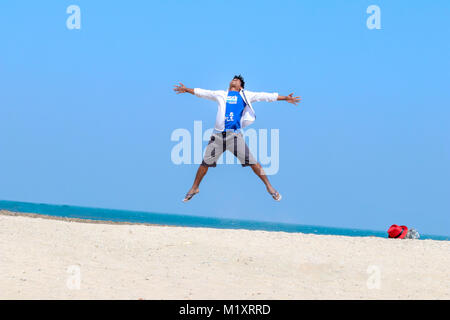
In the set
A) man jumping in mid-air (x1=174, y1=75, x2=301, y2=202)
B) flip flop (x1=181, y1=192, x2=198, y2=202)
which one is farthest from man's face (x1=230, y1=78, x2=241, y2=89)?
flip flop (x1=181, y1=192, x2=198, y2=202)

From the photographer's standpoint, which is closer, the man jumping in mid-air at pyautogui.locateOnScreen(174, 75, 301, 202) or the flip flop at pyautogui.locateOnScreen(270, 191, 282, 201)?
the man jumping in mid-air at pyautogui.locateOnScreen(174, 75, 301, 202)

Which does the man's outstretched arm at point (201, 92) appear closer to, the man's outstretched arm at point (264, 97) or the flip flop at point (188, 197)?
the man's outstretched arm at point (264, 97)

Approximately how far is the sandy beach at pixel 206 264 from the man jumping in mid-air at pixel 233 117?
5.23 ft

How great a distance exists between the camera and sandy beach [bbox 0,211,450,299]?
33.5ft

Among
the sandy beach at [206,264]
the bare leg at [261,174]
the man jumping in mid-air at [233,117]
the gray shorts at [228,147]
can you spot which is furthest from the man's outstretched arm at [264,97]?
the sandy beach at [206,264]

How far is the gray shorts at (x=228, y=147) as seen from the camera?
42.1 ft

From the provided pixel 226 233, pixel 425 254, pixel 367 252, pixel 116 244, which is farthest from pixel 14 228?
pixel 425 254

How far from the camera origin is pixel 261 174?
13203mm

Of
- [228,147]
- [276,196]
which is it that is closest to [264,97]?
[228,147]

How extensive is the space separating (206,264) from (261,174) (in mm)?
2385

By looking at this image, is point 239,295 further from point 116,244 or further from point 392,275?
point 116,244

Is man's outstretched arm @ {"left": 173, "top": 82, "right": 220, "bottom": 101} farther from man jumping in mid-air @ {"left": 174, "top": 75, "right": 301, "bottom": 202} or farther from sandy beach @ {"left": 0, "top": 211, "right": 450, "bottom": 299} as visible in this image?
sandy beach @ {"left": 0, "top": 211, "right": 450, "bottom": 299}

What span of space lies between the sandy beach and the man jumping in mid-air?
1596mm
